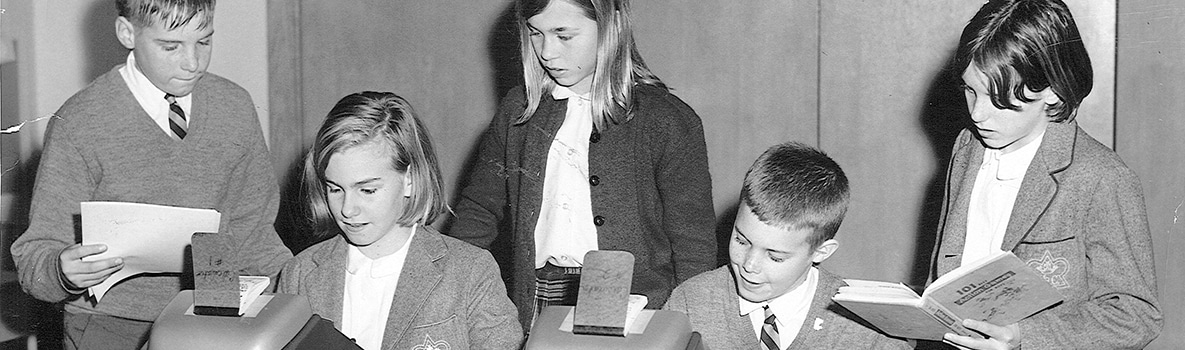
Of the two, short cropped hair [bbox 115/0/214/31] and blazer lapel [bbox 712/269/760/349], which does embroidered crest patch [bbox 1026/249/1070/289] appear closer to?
blazer lapel [bbox 712/269/760/349]

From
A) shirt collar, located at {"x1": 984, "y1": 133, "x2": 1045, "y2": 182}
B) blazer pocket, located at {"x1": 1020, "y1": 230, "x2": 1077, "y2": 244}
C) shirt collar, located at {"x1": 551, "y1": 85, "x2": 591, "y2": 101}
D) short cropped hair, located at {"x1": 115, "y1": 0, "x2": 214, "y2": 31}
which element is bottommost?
blazer pocket, located at {"x1": 1020, "y1": 230, "x2": 1077, "y2": 244}

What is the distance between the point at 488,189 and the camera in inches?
104

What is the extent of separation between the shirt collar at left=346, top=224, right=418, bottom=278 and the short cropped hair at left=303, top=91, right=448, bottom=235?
0.22 feet

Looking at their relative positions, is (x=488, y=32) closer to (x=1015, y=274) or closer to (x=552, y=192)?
(x=552, y=192)

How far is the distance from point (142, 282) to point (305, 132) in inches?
61.2

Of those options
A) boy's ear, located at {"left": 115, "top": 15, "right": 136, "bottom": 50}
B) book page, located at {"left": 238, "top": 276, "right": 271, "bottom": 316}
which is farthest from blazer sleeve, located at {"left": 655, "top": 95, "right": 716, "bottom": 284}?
boy's ear, located at {"left": 115, "top": 15, "right": 136, "bottom": 50}

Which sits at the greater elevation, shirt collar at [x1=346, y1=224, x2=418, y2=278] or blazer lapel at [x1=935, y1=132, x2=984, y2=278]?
blazer lapel at [x1=935, y1=132, x2=984, y2=278]

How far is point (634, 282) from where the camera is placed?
8.16ft

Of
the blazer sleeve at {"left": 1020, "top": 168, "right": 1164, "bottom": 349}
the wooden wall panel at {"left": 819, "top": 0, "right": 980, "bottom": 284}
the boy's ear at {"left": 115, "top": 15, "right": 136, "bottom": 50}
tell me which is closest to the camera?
the blazer sleeve at {"left": 1020, "top": 168, "right": 1164, "bottom": 349}

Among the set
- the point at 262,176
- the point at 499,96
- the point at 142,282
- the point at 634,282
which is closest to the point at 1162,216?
the point at 634,282

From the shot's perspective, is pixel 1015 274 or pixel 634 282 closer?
pixel 1015 274

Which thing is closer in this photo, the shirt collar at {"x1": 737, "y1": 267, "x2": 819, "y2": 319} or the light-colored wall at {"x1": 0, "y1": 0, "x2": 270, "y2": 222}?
the shirt collar at {"x1": 737, "y1": 267, "x2": 819, "y2": 319}

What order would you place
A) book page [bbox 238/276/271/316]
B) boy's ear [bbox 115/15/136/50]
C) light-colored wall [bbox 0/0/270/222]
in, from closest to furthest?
book page [bbox 238/276/271/316] < boy's ear [bbox 115/15/136/50] < light-colored wall [bbox 0/0/270/222]

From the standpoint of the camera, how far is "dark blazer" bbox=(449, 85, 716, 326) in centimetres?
247
